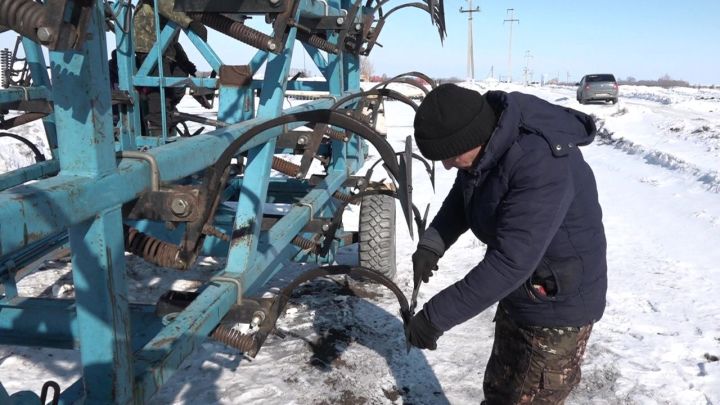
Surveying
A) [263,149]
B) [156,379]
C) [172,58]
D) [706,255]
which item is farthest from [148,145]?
[706,255]

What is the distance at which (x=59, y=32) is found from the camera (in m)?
1.19

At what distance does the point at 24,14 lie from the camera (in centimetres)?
119

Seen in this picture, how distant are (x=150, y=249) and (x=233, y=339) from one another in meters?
0.57

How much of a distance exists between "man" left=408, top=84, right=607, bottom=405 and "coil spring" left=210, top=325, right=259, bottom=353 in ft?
2.31

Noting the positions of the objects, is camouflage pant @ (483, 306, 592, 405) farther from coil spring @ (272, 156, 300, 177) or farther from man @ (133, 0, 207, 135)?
man @ (133, 0, 207, 135)

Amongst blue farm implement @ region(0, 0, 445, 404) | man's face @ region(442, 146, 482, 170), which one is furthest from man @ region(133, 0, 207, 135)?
man's face @ region(442, 146, 482, 170)

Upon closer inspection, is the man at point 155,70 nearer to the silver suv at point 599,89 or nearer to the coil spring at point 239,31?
the coil spring at point 239,31

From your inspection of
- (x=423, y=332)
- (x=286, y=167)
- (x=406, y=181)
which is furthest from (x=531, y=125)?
(x=286, y=167)

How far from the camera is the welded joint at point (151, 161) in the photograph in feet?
5.66

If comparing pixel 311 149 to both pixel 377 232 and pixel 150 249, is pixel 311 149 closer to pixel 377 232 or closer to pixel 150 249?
pixel 377 232

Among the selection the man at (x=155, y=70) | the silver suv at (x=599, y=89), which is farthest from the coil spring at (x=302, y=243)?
the silver suv at (x=599, y=89)

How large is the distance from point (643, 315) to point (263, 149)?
2.99 metres

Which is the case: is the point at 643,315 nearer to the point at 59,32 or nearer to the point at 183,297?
the point at 183,297

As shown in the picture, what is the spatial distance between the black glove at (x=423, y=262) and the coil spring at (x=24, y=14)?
175 cm
